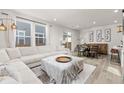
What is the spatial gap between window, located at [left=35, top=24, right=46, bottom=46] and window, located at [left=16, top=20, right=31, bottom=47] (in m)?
0.46

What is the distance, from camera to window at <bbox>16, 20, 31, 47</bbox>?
152 inches

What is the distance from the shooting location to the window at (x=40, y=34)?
15.5ft

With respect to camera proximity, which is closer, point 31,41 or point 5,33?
point 5,33

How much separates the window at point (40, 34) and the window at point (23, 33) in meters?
0.46

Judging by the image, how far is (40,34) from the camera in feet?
16.2

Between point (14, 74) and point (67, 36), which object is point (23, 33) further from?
point (67, 36)

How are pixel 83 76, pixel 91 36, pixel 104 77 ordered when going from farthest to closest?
1. pixel 91 36
2. pixel 83 76
3. pixel 104 77

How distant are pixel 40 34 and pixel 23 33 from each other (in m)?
1.06

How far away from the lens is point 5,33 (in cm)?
323

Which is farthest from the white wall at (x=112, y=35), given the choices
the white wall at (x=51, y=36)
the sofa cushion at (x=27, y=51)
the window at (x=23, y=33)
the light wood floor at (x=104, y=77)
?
the window at (x=23, y=33)

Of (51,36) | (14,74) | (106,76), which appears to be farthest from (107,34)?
(14,74)
